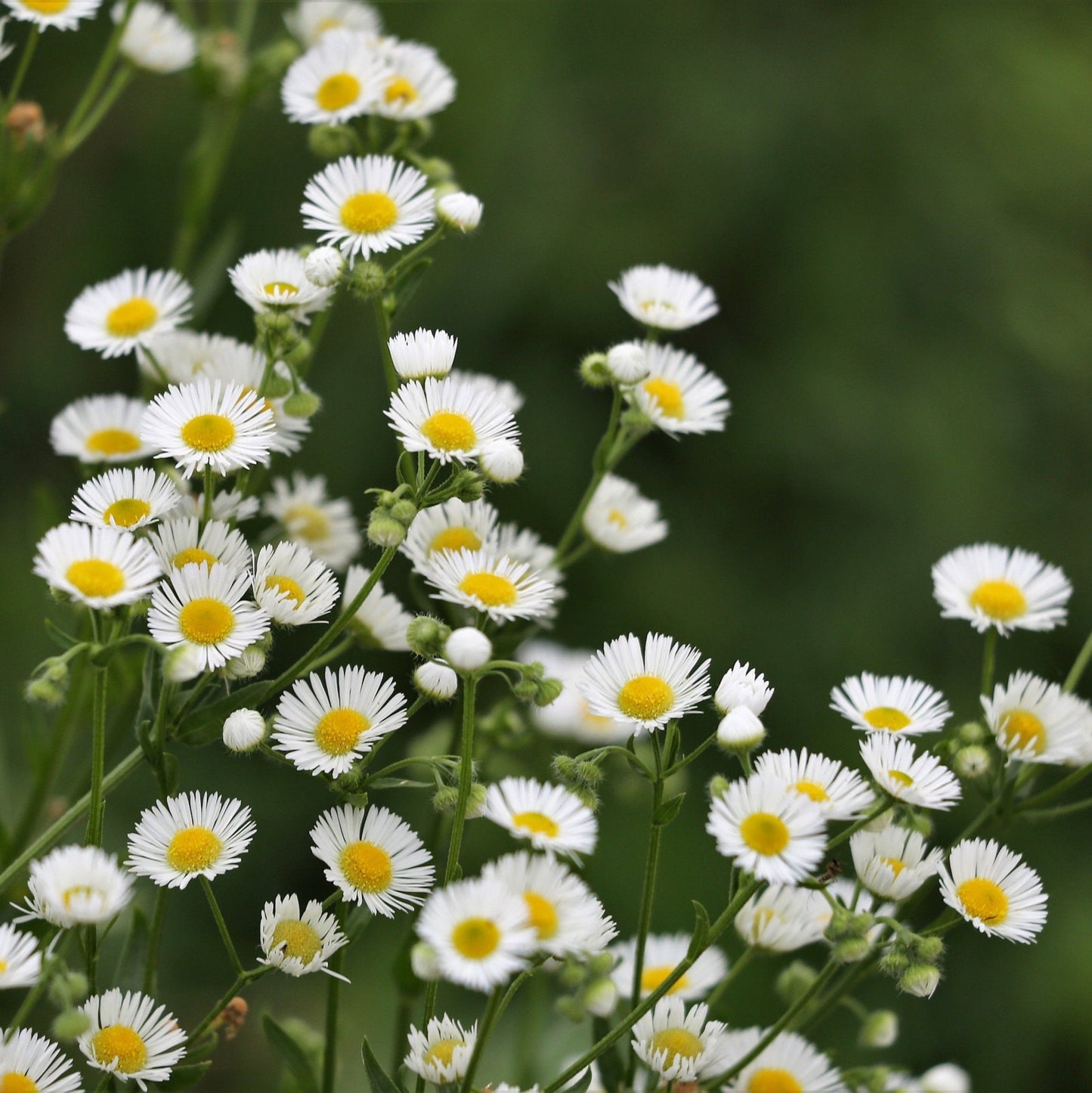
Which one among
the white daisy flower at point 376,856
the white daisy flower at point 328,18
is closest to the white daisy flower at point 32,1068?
the white daisy flower at point 376,856

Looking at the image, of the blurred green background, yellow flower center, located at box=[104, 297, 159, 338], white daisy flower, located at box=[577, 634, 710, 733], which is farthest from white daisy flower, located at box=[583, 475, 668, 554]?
the blurred green background

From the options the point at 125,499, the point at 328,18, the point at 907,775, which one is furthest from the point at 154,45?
the point at 907,775

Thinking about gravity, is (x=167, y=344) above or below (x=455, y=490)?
above

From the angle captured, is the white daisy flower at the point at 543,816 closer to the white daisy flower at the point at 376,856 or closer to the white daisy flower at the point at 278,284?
the white daisy flower at the point at 376,856

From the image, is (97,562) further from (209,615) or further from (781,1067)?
(781,1067)

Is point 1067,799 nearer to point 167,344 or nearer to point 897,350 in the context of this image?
point 897,350

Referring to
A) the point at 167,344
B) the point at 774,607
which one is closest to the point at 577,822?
the point at 167,344
